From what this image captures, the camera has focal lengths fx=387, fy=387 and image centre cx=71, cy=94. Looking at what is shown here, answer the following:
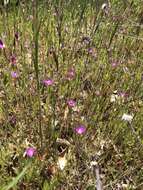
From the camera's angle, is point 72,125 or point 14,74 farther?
point 14,74

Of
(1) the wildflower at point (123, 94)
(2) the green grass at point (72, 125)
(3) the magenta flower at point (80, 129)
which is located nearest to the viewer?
(2) the green grass at point (72, 125)

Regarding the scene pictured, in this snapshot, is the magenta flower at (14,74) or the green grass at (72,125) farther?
the magenta flower at (14,74)

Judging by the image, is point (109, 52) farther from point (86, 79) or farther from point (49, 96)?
point (49, 96)

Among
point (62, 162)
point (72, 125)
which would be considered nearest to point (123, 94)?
point (72, 125)

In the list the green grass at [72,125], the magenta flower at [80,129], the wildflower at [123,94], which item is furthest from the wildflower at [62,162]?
the wildflower at [123,94]

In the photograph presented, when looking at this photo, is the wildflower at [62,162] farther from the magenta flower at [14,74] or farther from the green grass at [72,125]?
the magenta flower at [14,74]

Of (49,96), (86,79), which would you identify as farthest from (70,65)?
(49,96)

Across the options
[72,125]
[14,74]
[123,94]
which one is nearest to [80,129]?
[72,125]

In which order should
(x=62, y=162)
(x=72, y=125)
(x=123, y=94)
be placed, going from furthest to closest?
(x=123, y=94) < (x=72, y=125) < (x=62, y=162)

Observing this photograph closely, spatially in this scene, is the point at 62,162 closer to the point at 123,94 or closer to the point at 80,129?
the point at 80,129

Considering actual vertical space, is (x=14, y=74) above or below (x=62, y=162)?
above

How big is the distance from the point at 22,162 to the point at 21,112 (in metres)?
0.39

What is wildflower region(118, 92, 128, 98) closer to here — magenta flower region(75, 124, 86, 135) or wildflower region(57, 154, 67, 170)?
magenta flower region(75, 124, 86, 135)

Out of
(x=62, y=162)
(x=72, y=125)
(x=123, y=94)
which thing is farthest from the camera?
(x=123, y=94)
